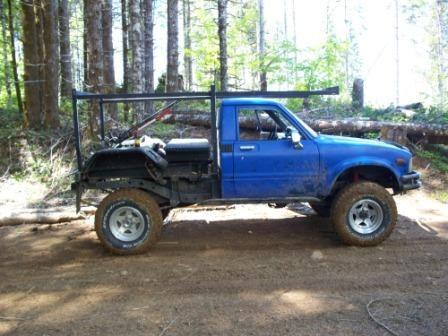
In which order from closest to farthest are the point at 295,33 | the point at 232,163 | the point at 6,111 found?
1. the point at 232,163
2. the point at 6,111
3. the point at 295,33

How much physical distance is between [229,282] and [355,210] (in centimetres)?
238

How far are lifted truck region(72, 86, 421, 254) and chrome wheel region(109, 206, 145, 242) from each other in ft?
0.05

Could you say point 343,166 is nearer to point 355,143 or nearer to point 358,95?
point 355,143

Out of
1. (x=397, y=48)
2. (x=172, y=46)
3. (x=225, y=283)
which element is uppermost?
(x=397, y=48)

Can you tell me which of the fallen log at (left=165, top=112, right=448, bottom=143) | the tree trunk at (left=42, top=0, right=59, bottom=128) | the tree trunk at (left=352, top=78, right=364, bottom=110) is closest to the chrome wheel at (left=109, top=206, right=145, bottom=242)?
the fallen log at (left=165, top=112, right=448, bottom=143)

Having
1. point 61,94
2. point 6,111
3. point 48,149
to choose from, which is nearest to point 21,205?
point 48,149

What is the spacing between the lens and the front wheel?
6816 millimetres

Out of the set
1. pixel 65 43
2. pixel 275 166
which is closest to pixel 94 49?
pixel 275 166

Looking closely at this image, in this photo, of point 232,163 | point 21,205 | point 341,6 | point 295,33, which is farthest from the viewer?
point 295,33

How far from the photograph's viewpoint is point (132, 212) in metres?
6.85

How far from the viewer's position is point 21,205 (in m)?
9.57

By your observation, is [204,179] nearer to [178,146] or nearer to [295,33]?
[178,146]

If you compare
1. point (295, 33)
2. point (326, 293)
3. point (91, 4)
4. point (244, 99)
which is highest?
point (295, 33)

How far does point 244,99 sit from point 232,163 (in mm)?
961
